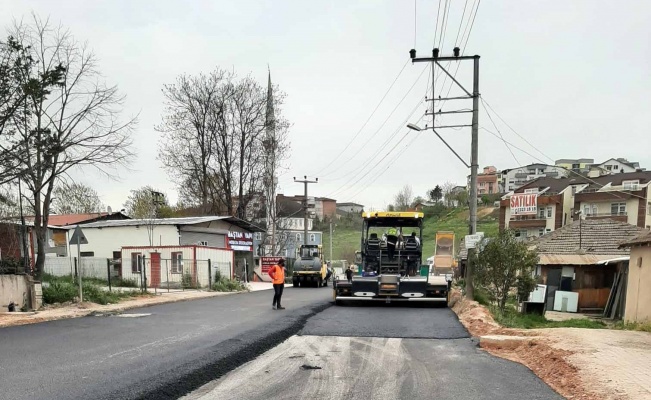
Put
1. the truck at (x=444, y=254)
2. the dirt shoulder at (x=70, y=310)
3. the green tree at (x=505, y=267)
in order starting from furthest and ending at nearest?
the truck at (x=444, y=254)
the green tree at (x=505, y=267)
the dirt shoulder at (x=70, y=310)

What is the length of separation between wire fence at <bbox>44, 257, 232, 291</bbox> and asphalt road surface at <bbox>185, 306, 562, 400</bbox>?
19.4 m

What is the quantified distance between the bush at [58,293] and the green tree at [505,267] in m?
13.2

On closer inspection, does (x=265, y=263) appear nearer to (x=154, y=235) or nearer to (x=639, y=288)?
(x=154, y=235)

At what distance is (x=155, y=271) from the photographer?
30.8 meters

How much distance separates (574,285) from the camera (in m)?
25.5

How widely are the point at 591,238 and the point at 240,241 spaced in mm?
25962

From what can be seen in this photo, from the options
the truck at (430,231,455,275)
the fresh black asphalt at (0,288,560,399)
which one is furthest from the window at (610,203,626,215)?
the fresh black asphalt at (0,288,560,399)

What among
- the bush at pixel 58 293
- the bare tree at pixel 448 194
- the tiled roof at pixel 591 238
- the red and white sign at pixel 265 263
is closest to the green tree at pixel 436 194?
the bare tree at pixel 448 194

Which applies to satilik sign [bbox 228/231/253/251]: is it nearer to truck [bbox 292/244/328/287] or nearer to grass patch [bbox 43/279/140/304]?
truck [bbox 292/244/328/287]

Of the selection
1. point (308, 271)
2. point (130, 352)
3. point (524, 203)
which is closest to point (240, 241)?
point (308, 271)

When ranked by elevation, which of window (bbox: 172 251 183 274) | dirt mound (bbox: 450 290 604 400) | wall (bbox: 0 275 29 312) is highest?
dirt mound (bbox: 450 290 604 400)

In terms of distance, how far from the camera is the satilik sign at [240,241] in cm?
4159

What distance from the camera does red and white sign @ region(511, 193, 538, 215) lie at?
58.2m

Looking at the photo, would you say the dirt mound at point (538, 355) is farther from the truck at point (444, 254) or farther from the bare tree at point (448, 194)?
the bare tree at point (448, 194)
